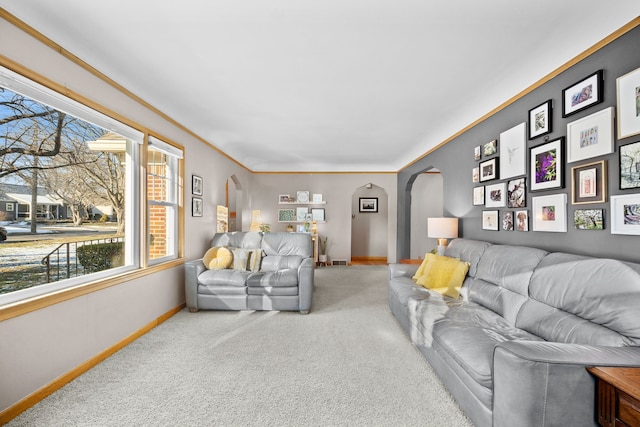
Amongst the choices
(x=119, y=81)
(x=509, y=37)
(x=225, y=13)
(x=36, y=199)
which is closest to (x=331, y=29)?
(x=225, y=13)

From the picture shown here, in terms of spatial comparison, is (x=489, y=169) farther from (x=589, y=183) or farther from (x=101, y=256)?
(x=101, y=256)

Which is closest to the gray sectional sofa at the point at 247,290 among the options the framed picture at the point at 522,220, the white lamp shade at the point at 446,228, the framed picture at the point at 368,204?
the white lamp shade at the point at 446,228

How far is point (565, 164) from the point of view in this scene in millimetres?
2285

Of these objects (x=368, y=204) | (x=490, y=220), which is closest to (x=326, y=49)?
(x=490, y=220)

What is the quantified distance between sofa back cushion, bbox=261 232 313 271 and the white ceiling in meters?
1.83

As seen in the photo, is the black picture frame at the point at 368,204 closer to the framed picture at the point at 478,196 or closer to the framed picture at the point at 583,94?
the framed picture at the point at 478,196

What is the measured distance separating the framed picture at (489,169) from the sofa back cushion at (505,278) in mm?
836

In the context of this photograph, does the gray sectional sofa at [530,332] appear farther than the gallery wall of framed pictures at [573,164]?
No

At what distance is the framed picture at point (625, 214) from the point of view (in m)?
1.75

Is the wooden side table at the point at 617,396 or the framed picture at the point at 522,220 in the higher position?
the framed picture at the point at 522,220

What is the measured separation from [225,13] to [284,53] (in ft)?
1.88

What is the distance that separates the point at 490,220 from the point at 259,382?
2895mm

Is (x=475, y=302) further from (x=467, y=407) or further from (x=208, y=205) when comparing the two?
(x=208, y=205)

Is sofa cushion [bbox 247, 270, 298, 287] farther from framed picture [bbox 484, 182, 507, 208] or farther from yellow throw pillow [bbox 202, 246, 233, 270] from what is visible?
framed picture [bbox 484, 182, 507, 208]
